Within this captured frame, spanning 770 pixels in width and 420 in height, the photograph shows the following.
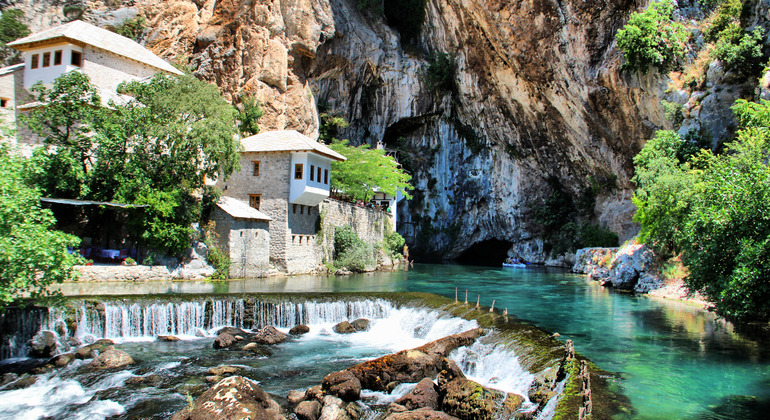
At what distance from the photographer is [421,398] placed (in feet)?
29.7

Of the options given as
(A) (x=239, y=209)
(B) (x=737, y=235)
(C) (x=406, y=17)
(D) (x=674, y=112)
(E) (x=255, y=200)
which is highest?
(C) (x=406, y=17)

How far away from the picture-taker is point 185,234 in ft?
69.9

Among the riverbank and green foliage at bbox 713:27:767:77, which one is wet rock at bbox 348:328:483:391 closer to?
the riverbank

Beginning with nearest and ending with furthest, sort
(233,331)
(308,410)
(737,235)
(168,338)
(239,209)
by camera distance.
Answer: (308,410) → (737,235) → (168,338) → (233,331) → (239,209)

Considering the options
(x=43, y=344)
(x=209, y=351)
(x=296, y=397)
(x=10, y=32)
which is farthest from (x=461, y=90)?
(x=296, y=397)

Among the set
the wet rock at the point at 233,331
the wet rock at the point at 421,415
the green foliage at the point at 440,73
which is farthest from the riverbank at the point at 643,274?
the green foliage at the point at 440,73

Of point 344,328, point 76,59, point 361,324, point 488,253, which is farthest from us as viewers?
point 488,253

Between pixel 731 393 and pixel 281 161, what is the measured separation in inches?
863

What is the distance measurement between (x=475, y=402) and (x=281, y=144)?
2076 centimetres

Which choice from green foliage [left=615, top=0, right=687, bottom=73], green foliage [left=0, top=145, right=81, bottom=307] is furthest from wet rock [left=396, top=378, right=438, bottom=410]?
green foliage [left=615, top=0, right=687, bottom=73]

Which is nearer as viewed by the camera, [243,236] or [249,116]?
[243,236]

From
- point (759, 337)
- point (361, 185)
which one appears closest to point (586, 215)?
point (361, 185)

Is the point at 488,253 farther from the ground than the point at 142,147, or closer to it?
closer to it

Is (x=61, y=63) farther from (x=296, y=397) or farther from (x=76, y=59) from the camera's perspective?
(x=296, y=397)
